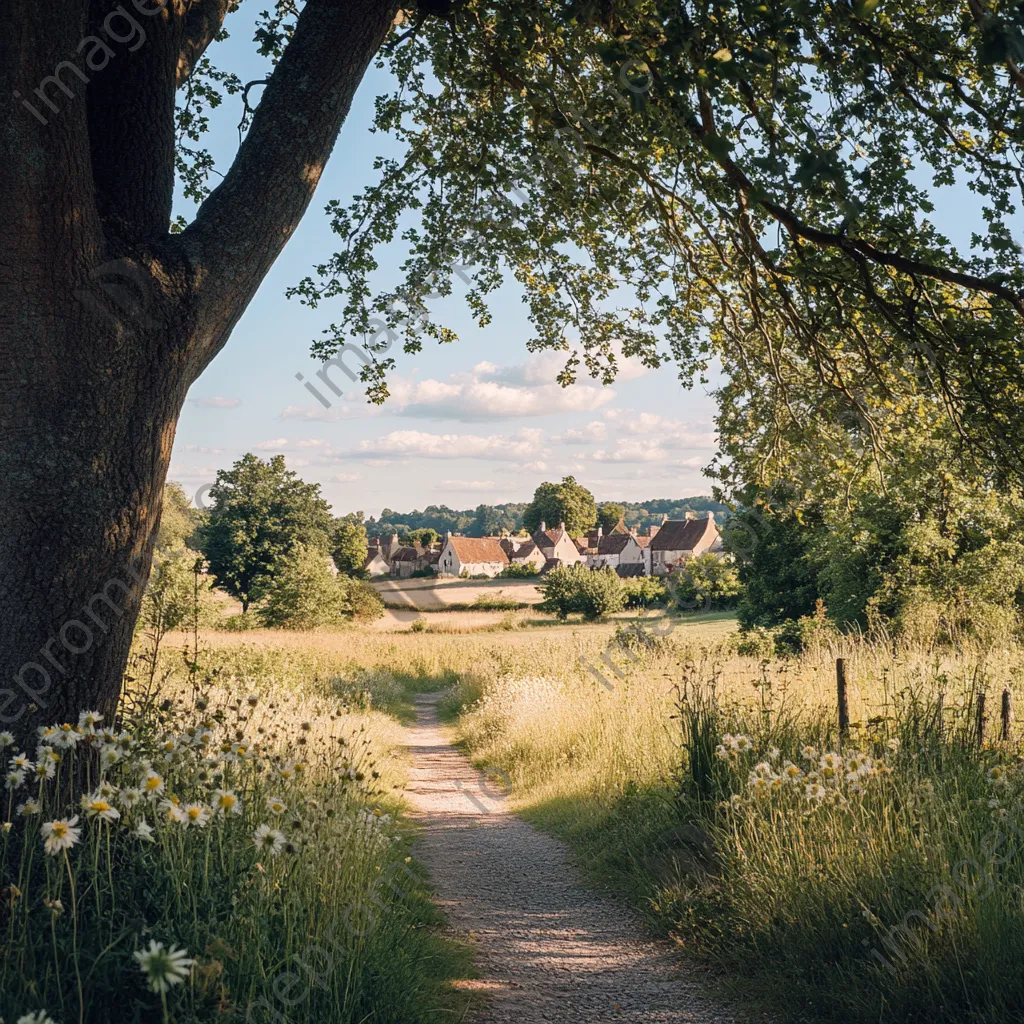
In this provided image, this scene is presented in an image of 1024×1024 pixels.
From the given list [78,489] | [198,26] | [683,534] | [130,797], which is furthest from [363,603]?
[130,797]

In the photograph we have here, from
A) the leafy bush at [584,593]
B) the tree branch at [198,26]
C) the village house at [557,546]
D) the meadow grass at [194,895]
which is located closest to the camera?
the meadow grass at [194,895]

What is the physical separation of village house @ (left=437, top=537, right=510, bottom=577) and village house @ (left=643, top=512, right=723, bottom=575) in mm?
16129

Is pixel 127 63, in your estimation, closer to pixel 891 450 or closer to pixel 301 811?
pixel 301 811

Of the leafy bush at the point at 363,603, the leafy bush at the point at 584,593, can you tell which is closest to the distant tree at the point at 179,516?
the leafy bush at the point at 363,603

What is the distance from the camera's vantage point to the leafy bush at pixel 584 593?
43.3 m

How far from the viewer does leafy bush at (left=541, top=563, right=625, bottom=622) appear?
4334 centimetres

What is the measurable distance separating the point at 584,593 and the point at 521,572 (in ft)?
98.0

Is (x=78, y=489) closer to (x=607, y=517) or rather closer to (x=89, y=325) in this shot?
(x=89, y=325)

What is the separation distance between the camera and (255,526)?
48.3m

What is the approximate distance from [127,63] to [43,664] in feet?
10.9

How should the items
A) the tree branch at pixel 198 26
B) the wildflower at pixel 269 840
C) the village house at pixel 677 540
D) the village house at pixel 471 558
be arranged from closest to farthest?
the wildflower at pixel 269 840 < the tree branch at pixel 198 26 < the village house at pixel 677 540 < the village house at pixel 471 558

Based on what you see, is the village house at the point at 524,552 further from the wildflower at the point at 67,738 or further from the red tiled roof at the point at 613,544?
the wildflower at the point at 67,738

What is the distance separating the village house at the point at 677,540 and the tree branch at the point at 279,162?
63006mm

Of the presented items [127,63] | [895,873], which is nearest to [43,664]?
[127,63]
